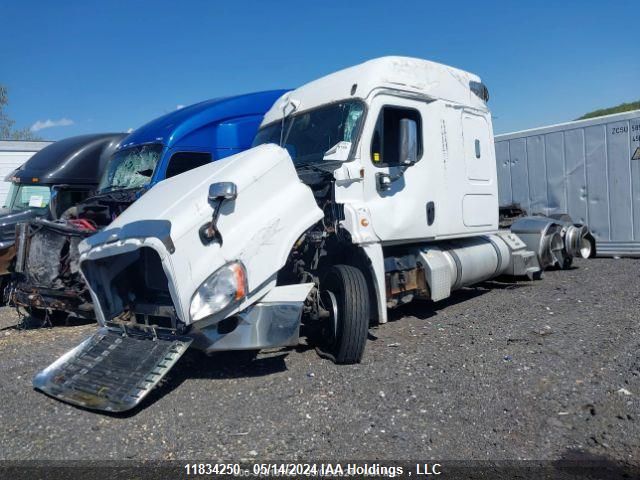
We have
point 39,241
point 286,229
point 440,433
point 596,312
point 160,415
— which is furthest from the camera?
point 39,241

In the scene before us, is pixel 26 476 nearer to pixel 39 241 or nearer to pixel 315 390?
pixel 315 390

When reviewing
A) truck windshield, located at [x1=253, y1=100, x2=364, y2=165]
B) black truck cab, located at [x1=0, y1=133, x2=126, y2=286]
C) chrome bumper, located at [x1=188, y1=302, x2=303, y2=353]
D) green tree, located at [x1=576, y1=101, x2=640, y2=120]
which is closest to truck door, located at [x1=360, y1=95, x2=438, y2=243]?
truck windshield, located at [x1=253, y1=100, x2=364, y2=165]

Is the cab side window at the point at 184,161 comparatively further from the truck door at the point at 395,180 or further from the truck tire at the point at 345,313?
the truck tire at the point at 345,313

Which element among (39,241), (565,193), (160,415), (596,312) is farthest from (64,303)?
(565,193)

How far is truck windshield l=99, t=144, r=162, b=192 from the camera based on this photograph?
8609 millimetres

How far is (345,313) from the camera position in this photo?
16.4 ft

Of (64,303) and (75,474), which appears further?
(64,303)

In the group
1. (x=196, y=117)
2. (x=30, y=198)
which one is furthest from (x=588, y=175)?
(x=30, y=198)

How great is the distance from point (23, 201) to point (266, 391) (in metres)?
8.88

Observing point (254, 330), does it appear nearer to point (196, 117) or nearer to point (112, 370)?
point (112, 370)

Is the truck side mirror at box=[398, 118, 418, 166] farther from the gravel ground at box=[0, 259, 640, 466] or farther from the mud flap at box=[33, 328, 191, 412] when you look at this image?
the mud flap at box=[33, 328, 191, 412]

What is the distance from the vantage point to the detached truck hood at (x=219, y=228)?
4.27 m

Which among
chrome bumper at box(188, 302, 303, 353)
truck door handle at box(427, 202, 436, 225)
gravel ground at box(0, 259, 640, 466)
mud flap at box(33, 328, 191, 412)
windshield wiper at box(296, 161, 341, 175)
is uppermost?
windshield wiper at box(296, 161, 341, 175)

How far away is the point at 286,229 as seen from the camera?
4801mm
